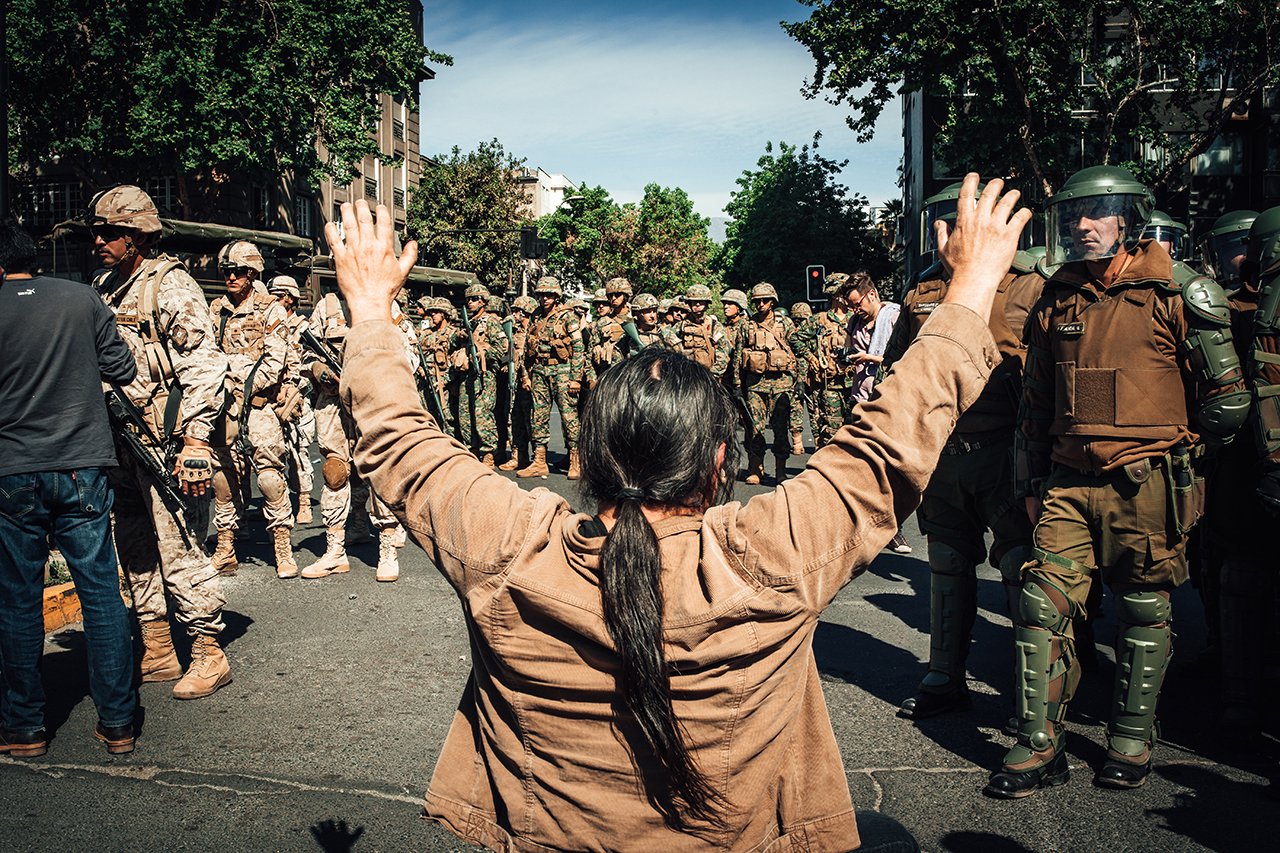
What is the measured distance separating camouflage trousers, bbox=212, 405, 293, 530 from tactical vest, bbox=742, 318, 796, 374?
5862 mm

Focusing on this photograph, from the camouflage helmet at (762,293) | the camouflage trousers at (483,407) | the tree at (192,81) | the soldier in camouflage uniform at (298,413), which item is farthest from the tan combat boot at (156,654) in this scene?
the tree at (192,81)

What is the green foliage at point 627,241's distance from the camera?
48.1 meters

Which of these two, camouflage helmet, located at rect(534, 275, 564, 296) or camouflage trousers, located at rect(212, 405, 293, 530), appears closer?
camouflage trousers, located at rect(212, 405, 293, 530)

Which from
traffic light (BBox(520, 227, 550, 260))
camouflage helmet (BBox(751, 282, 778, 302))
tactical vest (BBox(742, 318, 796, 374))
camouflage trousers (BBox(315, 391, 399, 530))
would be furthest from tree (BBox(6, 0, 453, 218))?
camouflage trousers (BBox(315, 391, 399, 530))

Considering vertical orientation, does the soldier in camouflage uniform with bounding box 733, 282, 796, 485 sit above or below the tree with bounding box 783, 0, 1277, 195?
below

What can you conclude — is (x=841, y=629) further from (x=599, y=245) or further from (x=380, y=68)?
(x=599, y=245)

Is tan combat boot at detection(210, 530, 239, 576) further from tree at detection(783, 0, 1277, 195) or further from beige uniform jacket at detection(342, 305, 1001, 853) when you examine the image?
tree at detection(783, 0, 1277, 195)

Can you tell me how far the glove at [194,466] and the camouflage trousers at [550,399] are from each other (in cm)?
741

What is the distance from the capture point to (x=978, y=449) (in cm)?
413

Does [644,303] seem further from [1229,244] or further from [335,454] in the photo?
[1229,244]

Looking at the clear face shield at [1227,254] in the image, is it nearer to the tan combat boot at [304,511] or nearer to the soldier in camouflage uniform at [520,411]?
the tan combat boot at [304,511]

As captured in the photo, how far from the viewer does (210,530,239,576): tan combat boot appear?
6.49 meters

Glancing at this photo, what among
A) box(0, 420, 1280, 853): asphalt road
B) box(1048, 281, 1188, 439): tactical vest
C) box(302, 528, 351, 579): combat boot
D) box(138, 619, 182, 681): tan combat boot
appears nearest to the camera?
box(0, 420, 1280, 853): asphalt road

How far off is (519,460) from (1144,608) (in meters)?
9.71
